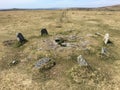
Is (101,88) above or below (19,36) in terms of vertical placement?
below

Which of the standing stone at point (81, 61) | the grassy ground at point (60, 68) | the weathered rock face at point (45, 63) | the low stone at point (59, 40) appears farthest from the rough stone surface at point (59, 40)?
the standing stone at point (81, 61)

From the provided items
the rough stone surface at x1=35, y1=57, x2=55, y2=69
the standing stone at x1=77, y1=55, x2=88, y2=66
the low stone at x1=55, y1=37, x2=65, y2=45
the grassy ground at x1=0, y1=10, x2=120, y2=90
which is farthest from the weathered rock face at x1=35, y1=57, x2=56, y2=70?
the low stone at x1=55, y1=37, x2=65, y2=45

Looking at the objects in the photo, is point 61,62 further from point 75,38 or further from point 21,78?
point 75,38

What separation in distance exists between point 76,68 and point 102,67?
3151 millimetres

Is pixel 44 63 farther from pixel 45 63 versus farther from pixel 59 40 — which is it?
pixel 59 40

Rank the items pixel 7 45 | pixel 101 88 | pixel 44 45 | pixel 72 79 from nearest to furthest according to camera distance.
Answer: pixel 101 88
pixel 72 79
pixel 44 45
pixel 7 45

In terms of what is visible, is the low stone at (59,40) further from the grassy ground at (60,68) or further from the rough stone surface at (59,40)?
the grassy ground at (60,68)

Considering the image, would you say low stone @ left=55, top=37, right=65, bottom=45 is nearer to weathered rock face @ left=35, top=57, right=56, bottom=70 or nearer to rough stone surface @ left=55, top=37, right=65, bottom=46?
rough stone surface @ left=55, top=37, right=65, bottom=46

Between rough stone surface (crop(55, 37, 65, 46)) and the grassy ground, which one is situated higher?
rough stone surface (crop(55, 37, 65, 46))

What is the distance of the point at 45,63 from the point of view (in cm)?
2178

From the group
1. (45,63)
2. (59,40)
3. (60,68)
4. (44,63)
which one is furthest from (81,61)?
(59,40)

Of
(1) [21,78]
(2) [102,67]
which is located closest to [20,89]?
(1) [21,78]

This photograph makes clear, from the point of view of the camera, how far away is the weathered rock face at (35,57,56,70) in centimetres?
2136

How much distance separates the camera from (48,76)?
20.2m
